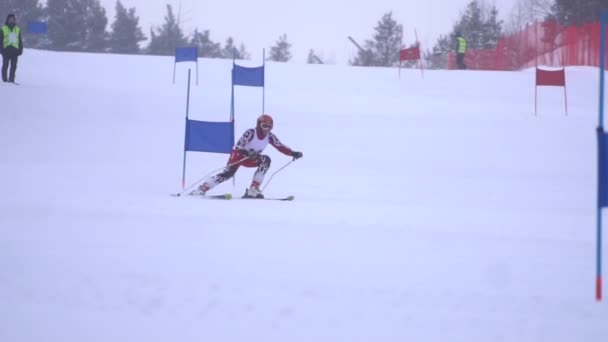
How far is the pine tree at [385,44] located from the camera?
1775 inches

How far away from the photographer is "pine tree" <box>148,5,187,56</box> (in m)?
48.9

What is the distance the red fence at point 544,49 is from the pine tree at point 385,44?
9.80m

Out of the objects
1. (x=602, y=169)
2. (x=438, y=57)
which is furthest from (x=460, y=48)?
(x=438, y=57)

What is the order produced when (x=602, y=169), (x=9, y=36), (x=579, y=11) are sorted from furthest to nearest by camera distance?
(x=579, y=11) → (x=9, y=36) → (x=602, y=169)

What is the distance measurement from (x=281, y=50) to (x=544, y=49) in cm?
2797

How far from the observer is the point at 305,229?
582cm

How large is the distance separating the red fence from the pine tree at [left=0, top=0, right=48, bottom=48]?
27.9 meters

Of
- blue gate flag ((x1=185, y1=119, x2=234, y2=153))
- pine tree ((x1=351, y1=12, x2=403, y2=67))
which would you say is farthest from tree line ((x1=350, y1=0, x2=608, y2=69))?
blue gate flag ((x1=185, y1=119, x2=234, y2=153))

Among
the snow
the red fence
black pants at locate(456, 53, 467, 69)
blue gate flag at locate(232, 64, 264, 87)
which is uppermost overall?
the red fence

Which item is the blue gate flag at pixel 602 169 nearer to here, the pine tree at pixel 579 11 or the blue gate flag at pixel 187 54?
the blue gate flag at pixel 187 54

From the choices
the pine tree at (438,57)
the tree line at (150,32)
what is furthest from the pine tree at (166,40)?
the pine tree at (438,57)

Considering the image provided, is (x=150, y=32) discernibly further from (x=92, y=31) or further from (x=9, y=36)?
(x=9, y=36)

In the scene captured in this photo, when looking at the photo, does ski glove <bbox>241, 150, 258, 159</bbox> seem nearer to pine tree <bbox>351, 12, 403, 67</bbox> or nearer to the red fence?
the red fence

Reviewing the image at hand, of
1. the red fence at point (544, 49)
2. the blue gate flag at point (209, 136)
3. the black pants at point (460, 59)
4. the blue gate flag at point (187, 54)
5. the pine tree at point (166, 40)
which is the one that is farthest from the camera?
the pine tree at point (166, 40)
